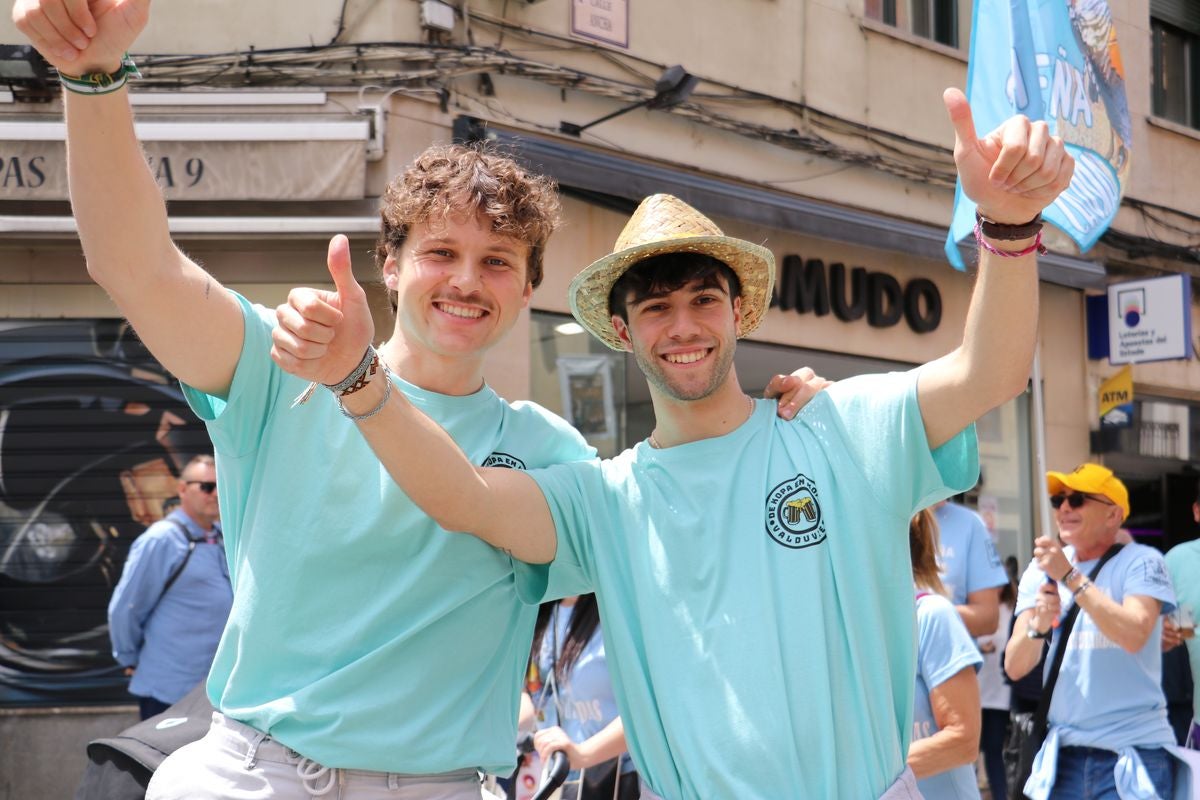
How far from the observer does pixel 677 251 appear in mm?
3004

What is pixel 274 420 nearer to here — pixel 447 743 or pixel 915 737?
pixel 447 743

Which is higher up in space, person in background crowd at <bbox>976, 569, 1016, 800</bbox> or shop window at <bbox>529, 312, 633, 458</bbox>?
A: shop window at <bbox>529, 312, 633, 458</bbox>

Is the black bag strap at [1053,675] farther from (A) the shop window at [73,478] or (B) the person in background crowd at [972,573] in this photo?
(A) the shop window at [73,478]

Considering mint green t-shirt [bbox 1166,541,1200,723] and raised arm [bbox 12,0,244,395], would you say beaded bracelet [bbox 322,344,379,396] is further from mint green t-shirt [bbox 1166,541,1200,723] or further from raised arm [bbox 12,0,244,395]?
mint green t-shirt [bbox 1166,541,1200,723]

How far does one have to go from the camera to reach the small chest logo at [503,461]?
116 inches

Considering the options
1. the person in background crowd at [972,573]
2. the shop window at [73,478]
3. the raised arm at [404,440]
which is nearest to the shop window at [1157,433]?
the person in background crowd at [972,573]

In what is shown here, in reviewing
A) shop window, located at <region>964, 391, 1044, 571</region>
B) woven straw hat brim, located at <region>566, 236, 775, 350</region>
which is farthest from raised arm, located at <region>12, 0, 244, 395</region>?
shop window, located at <region>964, 391, 1044, 571</region>

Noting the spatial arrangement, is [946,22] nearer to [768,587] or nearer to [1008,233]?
[1008,233]

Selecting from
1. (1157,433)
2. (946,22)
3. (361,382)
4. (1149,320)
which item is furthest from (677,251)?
(1157,433)

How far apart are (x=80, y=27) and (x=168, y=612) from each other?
5.75 m

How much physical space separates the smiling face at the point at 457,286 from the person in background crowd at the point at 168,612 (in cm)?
473

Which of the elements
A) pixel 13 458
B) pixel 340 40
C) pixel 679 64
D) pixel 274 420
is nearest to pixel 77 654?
pixel 13 458

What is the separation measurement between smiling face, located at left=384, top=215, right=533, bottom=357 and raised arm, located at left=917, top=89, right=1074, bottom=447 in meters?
0.95

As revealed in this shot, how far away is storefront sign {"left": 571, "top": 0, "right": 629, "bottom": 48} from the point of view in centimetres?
925
